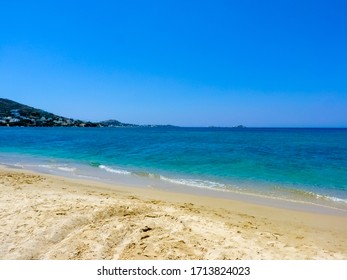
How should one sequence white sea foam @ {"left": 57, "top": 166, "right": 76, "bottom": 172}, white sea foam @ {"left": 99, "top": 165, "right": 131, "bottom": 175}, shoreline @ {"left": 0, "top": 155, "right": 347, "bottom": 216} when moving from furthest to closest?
white sea foam @ {"left": 57, "top": 166, "right": 76, "bottom": 172} → white sea foam @ {"left": 99, "top": 165, "right": 131, "bottom": 175} → shoreline @ {"left": 0, "top": 155, "right": 347, "bottom": 216}

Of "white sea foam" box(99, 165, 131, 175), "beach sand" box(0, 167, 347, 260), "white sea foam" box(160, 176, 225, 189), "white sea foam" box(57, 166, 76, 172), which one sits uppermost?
"beach sand" box(0, 167, 347, 260)

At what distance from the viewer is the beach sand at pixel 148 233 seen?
6617 mm

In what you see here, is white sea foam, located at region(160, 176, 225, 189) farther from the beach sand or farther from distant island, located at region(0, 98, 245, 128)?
distant island, located at region(0, 98, 245, 128)

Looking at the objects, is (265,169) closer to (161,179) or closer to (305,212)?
(161,179)

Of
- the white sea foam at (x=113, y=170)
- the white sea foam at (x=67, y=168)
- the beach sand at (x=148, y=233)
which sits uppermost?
the beach sand at (x=148, y=233)

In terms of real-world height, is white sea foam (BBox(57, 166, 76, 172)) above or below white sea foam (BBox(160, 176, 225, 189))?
below

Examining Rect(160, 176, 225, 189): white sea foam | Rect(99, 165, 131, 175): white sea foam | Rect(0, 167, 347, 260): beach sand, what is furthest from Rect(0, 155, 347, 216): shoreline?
Rect(0, 167, 347, 260): beach sand

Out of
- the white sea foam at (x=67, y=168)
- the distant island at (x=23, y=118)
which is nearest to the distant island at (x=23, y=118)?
the distant island at (x=23, y=118)

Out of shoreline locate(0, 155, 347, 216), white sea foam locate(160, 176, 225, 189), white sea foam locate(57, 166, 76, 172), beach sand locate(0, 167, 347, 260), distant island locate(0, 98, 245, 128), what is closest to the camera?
beach sand locate(0, 167, 347, 260)

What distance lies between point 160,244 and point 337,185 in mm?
14341

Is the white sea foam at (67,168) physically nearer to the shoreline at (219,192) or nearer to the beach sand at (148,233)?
the shoreline at (219,192)

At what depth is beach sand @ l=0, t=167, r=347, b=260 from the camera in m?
6.62

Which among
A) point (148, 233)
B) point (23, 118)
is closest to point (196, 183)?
point (148, 233)
